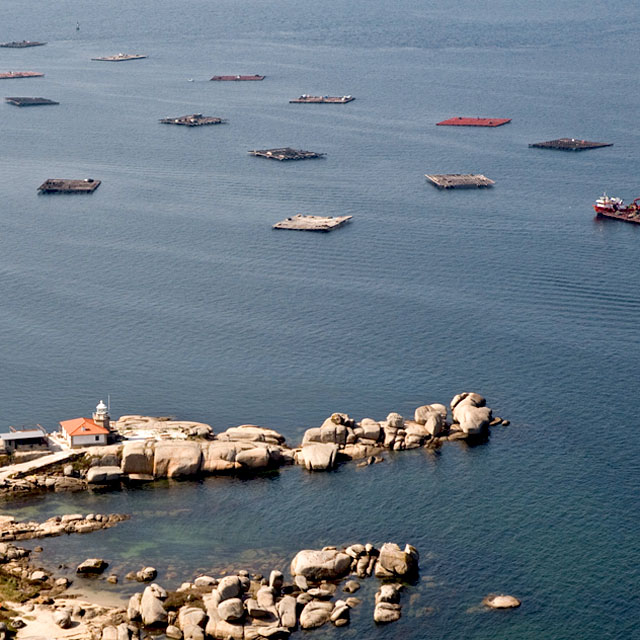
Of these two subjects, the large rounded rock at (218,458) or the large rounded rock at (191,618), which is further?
the large rounded rock at (218,458)

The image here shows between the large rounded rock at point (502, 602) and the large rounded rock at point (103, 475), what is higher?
the large rounded rock at point (103, 475)

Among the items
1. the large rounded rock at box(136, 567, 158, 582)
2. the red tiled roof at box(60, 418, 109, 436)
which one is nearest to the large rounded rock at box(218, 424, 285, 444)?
the red tiled roof at box(60, 418, 109, 436)

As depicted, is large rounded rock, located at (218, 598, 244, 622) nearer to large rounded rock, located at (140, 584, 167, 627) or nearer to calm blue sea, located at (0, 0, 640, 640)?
large rounded rock, located at (140, 584, 167, 627)

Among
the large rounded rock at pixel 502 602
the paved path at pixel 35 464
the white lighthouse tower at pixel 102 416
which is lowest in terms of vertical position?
the large rounded rock at pixel 502 602

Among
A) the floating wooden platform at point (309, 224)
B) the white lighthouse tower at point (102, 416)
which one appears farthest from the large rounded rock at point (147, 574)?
the floating wooden platform at point (309, 224)

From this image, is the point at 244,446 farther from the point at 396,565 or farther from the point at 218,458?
the point at 396,565

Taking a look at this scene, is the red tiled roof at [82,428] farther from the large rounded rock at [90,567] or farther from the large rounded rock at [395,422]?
the large rounded rock at [395,422]

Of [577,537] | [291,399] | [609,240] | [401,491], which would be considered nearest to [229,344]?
[291,399]
